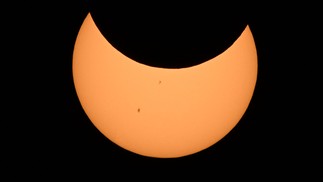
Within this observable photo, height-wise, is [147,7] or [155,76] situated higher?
[147,7]

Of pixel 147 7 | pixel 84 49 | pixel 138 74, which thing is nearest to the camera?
pixel 147 7

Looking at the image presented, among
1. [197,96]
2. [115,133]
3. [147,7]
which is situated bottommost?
[115,133]

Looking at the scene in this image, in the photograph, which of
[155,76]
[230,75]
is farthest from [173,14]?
[230,75]

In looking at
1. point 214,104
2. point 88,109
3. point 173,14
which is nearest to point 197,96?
point 214,104

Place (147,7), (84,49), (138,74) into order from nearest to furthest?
1. (147,7)
2. (138,74)
3. (84,49)

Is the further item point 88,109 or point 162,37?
point 88,109

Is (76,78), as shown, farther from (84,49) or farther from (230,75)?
(230,75)

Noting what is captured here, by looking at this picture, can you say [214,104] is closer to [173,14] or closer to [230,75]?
[230,75]
